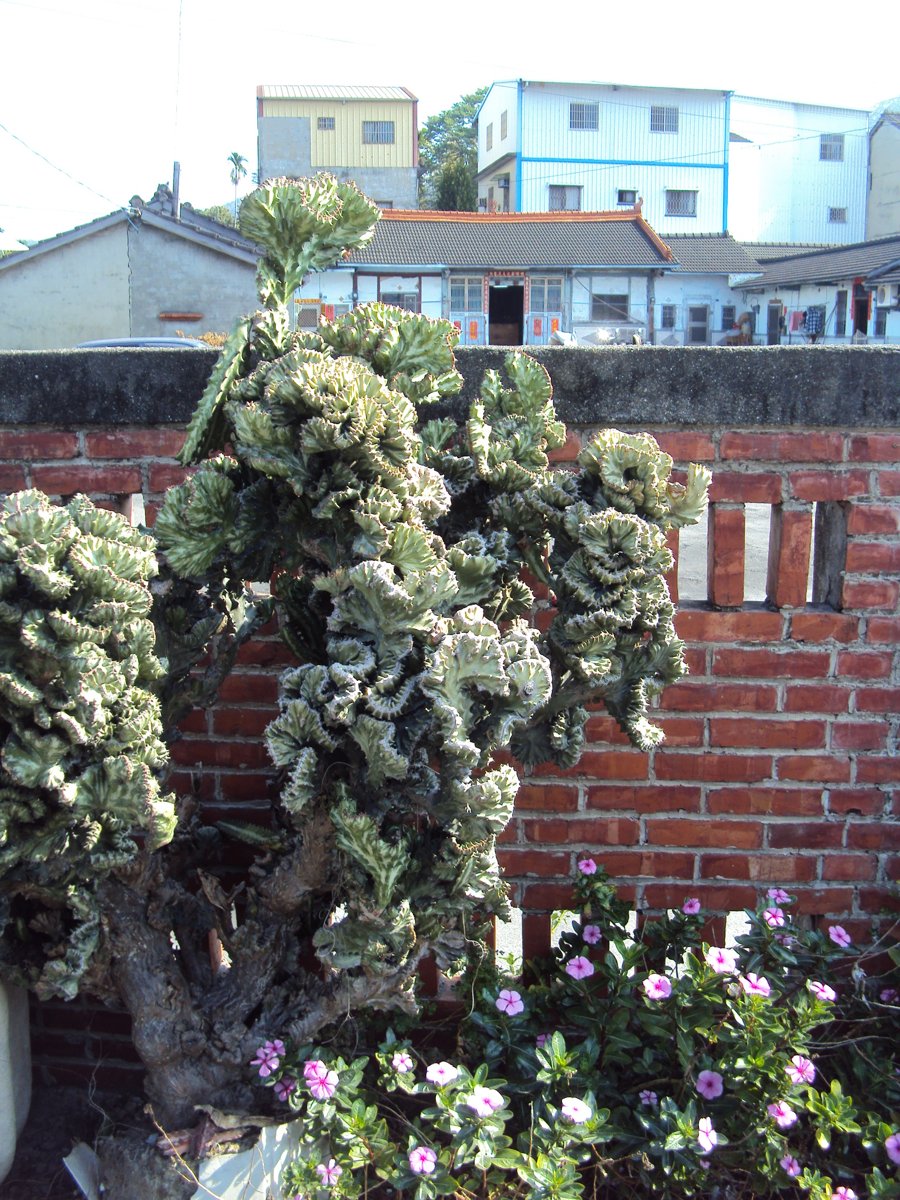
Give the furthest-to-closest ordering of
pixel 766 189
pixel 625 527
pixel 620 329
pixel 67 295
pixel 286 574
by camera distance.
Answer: pixel 766 189
pixel 620 329
pixel 67 295
pixel 286 574
pixel 625 527

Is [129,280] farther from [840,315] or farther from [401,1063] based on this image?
[401,1063]

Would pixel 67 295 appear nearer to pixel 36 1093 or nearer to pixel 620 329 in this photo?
pixel 620 329

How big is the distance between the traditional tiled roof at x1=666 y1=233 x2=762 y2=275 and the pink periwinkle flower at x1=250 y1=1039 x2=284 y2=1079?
131 feet

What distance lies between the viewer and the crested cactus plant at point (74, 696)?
66.6 inches

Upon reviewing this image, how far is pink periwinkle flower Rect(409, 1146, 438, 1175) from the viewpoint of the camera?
6.29 feet

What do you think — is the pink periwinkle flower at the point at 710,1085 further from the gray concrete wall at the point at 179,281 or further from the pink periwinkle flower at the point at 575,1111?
the gray concrete wall at the point at 179,281

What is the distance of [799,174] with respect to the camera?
52969mm

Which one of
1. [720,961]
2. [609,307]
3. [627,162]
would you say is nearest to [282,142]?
[627,162]

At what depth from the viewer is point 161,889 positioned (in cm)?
223

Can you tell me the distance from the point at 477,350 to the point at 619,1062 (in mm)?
1608

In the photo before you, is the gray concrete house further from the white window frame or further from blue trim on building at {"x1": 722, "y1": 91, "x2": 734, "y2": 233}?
blue trim on building at {"x1": 722, "y1": 91, "x2": 734, "y2": 233}

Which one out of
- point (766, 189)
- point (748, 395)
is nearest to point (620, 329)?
point (766, 189)

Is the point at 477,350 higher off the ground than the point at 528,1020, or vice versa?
the point at 477,350

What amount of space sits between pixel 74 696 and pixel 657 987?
1.29 m
